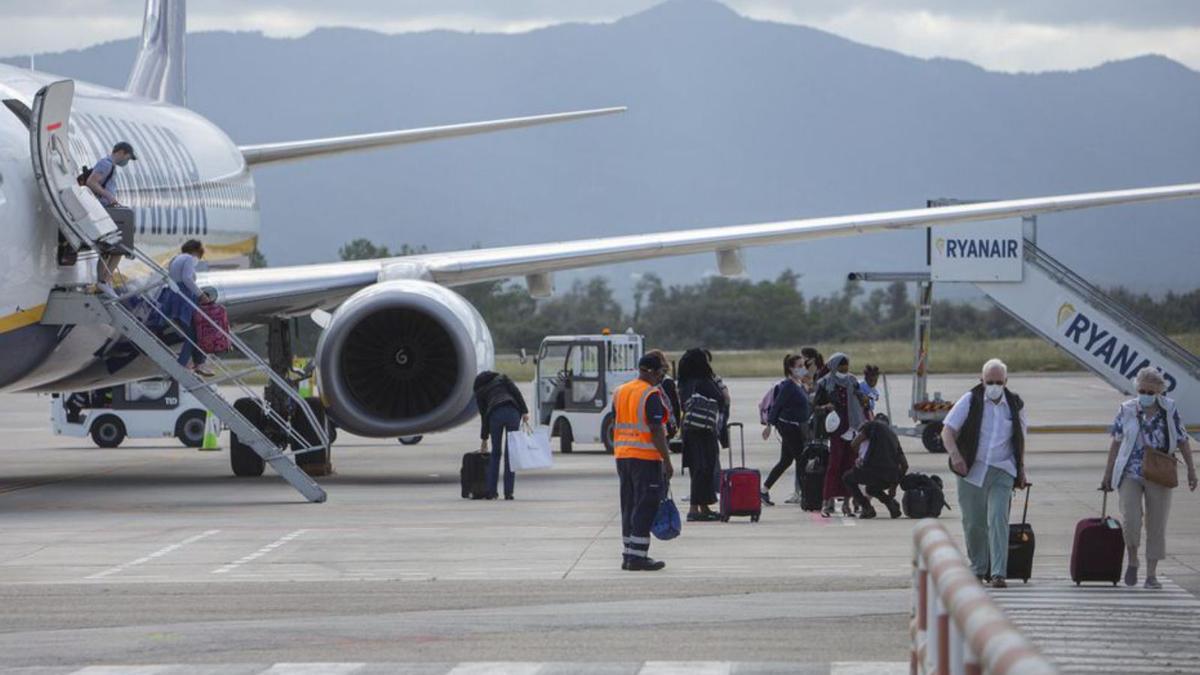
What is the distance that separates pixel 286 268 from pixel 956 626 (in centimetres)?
1786

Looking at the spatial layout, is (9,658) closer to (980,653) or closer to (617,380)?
(980,653)

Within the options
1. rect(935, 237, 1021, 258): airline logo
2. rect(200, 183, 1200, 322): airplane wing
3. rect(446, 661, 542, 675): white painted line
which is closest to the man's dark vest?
rect(446, 661, 542, 675): white painted line

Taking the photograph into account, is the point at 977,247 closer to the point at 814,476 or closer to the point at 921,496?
the point at 814,476

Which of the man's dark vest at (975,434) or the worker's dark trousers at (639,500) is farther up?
the man's dark vest at (975,434)

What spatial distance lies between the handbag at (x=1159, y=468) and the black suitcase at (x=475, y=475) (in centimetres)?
841

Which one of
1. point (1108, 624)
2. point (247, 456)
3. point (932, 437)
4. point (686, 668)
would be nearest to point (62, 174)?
point (247, 456)

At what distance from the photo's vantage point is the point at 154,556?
15.6 m

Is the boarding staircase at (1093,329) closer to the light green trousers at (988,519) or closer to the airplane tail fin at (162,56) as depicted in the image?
the airplane tail fin at (162,56)

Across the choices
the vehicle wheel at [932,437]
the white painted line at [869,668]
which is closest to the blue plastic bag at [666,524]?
the white painted line at [869,668]

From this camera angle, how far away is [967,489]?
14070 mm

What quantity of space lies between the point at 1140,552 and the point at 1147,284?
18581cm

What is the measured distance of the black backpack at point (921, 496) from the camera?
18.3 m

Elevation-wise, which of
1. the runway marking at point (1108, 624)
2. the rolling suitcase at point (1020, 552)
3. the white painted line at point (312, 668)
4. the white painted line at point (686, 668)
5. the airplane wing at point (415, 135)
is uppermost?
the airplane wing at point (415, 135)

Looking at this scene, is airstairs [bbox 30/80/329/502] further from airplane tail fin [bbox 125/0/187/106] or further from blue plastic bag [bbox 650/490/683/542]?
airplane tail fin [bbox 125/0/187/106]
